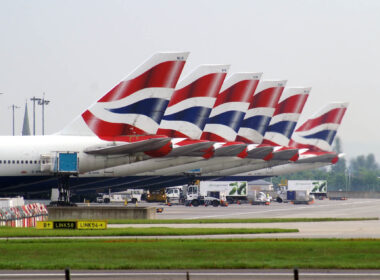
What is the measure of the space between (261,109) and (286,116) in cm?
1093

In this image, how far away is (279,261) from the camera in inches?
1196

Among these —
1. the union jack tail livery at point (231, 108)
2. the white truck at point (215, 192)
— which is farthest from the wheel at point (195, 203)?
the union jack tail livery at point (231, 108)

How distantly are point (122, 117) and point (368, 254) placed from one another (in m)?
40.7

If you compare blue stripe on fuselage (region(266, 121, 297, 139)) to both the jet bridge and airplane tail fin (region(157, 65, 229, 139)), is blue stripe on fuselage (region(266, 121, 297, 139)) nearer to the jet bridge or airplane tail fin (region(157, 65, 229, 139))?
airplane tail fin (region(157, 65, 229, 139))

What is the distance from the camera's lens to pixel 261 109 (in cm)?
10281

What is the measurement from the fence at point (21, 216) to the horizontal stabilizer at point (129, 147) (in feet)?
27.6

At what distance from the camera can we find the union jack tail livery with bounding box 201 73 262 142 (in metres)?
93.5

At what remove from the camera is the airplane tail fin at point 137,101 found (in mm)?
70625

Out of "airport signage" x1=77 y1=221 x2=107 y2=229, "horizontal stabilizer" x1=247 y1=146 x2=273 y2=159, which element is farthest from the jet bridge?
"horizontal stabilizer" x1=247 y1=146 x2=273 y2=159

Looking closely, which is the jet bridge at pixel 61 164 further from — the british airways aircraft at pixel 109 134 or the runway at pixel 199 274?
the runway at pixel 199 274

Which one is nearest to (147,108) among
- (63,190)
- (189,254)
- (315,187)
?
(63,190)

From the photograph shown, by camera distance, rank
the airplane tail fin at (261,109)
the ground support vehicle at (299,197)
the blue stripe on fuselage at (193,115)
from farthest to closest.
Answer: the ground support vehicle at (299,197) → the airplane tail fin at (261,109) → the blue stripe on fuselage at (193,115)

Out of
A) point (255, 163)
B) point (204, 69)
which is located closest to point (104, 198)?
point (255, 163)

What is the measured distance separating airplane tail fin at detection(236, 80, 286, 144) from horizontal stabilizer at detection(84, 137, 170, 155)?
33.6 meters
